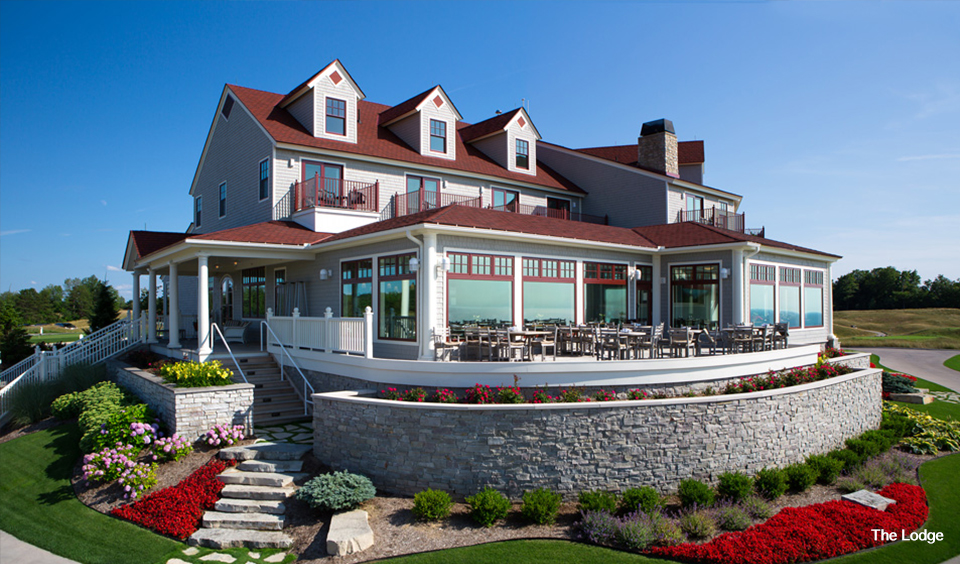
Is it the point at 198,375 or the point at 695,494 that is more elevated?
the point at 198,375

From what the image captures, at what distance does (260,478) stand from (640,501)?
643cm

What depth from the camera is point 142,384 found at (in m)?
13.5

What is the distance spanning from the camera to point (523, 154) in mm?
23359

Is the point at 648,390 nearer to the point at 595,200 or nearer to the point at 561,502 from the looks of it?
the point at 561,502

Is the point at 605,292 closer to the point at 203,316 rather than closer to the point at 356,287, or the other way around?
the point at 356,287

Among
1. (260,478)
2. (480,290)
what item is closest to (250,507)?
(260,478)

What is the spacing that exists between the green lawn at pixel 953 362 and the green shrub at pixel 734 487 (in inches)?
903

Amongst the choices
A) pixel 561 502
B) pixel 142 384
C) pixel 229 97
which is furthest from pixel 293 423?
pixel 229 97

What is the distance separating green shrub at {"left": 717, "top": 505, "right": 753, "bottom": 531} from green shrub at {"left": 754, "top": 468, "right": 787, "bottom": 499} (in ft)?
3.96

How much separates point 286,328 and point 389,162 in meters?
7.57

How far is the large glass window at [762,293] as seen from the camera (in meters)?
17.0

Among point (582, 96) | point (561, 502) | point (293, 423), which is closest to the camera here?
point (561, 502)

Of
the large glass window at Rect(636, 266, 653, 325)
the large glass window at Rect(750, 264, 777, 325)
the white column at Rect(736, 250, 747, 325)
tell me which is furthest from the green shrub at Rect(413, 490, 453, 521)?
the large glass window at Rect(750, 264, 777, 325)

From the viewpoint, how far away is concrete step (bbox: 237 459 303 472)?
9711mm
